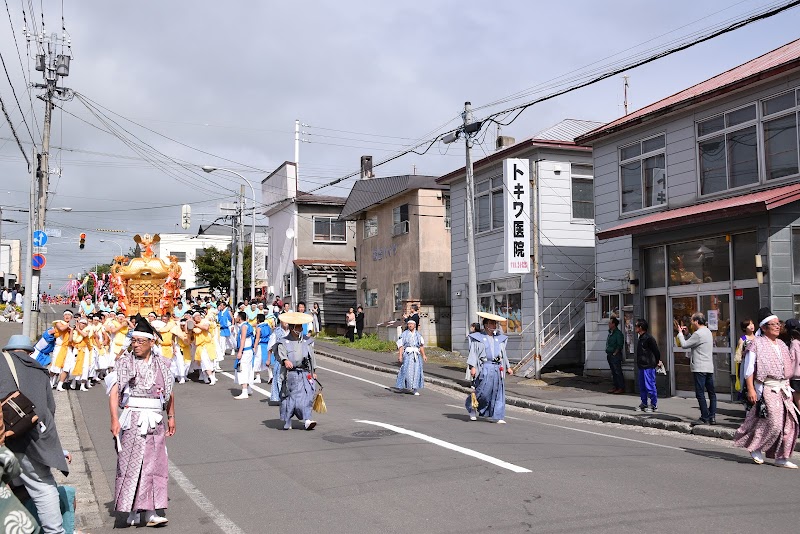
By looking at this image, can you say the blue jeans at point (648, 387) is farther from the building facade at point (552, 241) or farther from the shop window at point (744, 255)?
the building facade at point (552, 241)

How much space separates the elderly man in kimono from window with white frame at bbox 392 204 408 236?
25.4 meters

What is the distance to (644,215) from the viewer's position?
19156 mm

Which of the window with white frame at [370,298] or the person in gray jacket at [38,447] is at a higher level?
the window with white frame at [370,298]

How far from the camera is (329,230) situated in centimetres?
4500

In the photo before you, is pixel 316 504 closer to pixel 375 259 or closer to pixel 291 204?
pixel 375 259

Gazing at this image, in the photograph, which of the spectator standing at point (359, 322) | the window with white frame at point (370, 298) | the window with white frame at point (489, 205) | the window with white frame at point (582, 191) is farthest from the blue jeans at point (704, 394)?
the window with white frame at point (370, 298)

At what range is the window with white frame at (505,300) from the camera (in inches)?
973

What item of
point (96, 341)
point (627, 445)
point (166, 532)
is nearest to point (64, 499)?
point (166, 532)

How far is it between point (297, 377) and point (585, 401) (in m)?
7.20

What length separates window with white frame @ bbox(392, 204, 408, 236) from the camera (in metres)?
32.7

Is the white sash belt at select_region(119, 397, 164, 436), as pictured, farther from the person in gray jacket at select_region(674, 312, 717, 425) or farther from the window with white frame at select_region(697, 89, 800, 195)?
the window with white frame at select_region(697, 89, 800, 195)

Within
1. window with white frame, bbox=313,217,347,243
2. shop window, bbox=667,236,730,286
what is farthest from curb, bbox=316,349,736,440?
window with white frame, bbox=313,217,347,243

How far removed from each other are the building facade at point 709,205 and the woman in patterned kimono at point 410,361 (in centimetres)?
511

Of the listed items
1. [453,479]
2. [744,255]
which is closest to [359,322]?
[744,255]
